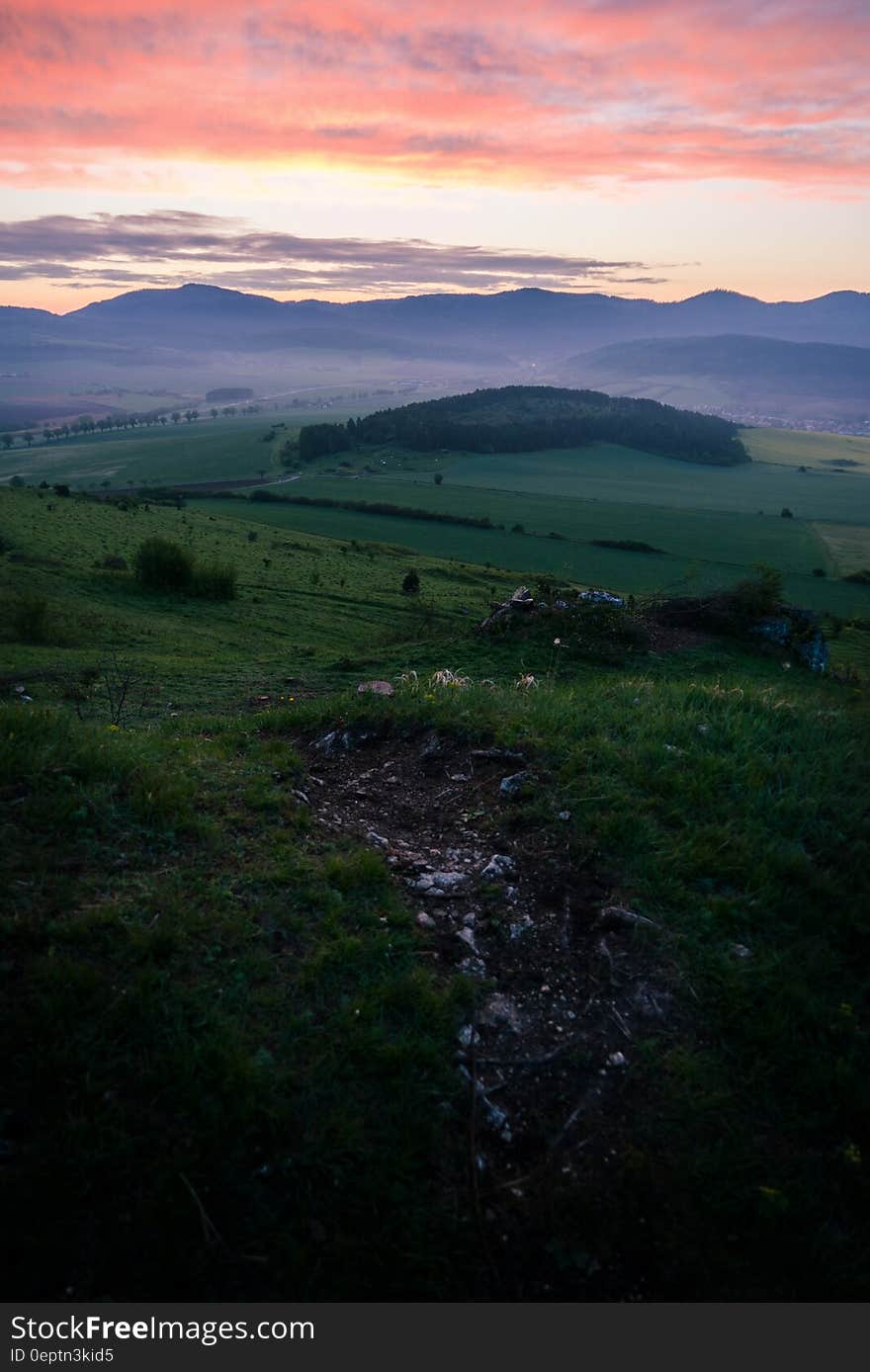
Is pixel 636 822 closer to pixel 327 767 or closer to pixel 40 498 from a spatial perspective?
pixel 327 767

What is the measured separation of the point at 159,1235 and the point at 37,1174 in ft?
2.49

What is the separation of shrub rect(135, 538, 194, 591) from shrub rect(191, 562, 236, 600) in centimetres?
54

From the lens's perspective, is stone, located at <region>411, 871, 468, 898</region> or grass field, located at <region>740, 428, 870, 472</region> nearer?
stone, located at <region>411, 871, 468, 898</region>

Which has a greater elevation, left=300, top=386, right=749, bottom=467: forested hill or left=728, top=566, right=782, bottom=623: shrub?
left=300, top=386, right=749, bottom=467: forested hill

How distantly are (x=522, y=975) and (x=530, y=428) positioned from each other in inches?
5719

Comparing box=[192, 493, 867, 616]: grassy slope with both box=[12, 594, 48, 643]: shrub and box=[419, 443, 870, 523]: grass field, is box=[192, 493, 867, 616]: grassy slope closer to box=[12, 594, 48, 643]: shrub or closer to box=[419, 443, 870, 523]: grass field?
box=[419, 443, 870, 523]: grass field

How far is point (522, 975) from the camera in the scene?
5.67 metres

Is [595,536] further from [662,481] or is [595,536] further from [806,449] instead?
[806,449]

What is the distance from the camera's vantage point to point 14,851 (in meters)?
6.00

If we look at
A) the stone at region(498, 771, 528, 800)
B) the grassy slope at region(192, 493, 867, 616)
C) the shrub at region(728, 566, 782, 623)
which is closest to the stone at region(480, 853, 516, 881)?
the stone at region(498, 771, 528, 800)

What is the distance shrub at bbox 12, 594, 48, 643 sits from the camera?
883 inches

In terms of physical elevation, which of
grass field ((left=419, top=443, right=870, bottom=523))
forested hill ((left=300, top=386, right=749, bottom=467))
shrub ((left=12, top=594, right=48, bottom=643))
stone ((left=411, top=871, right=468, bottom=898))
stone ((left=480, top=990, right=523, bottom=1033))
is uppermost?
forested hill ((left=300, top=386, right=749, bottom=467))

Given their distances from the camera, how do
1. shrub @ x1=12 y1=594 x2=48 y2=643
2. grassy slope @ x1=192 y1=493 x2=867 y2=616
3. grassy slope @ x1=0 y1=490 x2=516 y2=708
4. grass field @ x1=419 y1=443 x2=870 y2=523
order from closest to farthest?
grassy slope @ x1=0 y1=490 x2=516 y2=708
shrub @ x1=12 y1=594 x2=48 y2=643
grassy slope @ x1=192 y1=493 x2=867 y2=616
grass field @ x1=419 y1=443 x2=870 y2=523

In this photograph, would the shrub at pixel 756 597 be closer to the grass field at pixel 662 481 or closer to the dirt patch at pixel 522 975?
the dirt patch at pixel 522 975
